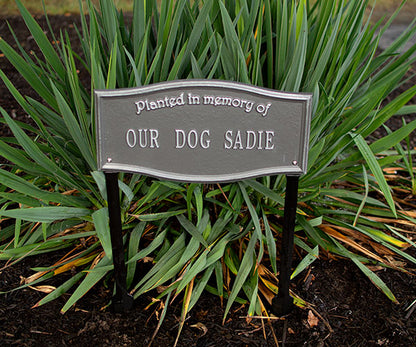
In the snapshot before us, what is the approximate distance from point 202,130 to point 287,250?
0.45 m

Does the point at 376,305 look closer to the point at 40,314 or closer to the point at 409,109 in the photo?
the point at 409,109

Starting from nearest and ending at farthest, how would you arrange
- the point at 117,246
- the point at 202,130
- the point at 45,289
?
the point at 202,130, the point at 117,246, the point at 45,289

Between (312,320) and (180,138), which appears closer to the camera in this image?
(180,138)

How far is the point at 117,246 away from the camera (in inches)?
58.4

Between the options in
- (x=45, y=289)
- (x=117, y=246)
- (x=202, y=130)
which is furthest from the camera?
(x=45, y=289)

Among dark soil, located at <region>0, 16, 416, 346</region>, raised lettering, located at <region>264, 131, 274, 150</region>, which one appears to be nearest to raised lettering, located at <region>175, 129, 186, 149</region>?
raised lettering, located at <region>264, 131, 274, 150</region>

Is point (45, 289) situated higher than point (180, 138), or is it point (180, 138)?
point (180, 138)

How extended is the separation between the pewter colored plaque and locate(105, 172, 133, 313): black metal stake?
69mm

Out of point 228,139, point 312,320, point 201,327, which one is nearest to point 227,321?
point 201,327

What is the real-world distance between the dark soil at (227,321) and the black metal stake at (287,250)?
55 millimetres

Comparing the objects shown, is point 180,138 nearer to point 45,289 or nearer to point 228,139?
point 228,139

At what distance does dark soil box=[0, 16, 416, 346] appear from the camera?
4.98 ft

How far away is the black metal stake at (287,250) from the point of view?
1.43m

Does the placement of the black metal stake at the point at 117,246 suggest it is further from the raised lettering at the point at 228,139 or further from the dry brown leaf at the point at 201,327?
the raised lettering at the point at 228,139
